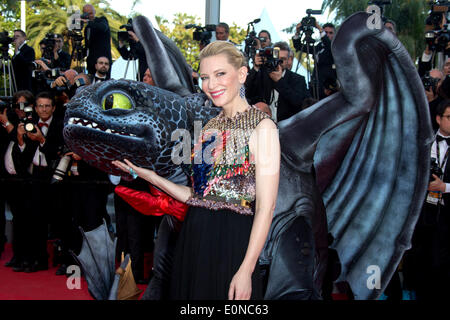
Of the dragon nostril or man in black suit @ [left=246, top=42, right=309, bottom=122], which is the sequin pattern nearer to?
the dragon nostril

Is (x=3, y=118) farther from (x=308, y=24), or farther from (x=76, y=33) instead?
(x=308, y=24)

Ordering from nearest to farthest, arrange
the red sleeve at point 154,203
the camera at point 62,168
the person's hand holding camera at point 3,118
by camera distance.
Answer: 1. the red sleeve at point 154,203
2. the camera at point 62,168
3. the person's hand holding camera at point 3,118

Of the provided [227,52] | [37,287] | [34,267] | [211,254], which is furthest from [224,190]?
[34,267]

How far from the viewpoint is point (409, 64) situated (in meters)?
2.28

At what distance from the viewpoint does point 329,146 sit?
93.7 inches

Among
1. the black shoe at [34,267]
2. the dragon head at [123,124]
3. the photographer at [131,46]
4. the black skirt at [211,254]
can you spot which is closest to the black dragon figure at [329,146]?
the dragon head at [123,124]

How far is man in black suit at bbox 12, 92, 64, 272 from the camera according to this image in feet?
14.1

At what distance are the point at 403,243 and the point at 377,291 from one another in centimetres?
26

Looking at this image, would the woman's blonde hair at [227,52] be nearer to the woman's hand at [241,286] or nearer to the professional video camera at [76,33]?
the woman's hand at [241,286]

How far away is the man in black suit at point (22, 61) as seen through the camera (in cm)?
648

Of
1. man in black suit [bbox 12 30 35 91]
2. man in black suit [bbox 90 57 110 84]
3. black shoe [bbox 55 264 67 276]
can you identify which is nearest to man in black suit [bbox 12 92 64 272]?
black shoe [bbox 55 264 67 276]

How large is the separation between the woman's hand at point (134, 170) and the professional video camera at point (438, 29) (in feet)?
11.0
